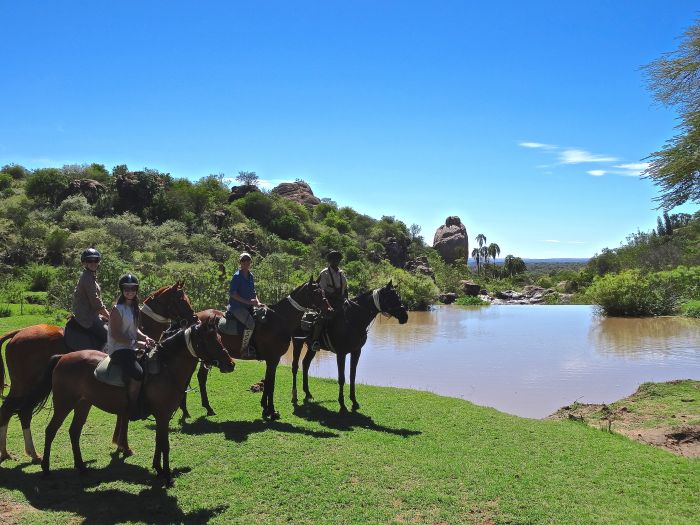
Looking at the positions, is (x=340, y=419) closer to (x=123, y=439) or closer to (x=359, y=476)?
(x=359, y=476)

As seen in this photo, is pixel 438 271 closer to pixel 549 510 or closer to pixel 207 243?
pixel 207 243

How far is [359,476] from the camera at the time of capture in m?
6.26

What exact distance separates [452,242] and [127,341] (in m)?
77.3

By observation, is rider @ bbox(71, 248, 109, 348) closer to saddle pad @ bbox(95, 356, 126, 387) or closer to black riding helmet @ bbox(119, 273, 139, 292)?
black riding helmet @ bbox(119, 273, 139, 292)

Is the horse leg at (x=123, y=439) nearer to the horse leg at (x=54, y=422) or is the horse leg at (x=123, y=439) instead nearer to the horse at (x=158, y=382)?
the horse at (x=158, y=382)

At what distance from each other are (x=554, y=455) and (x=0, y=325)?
17.8 metres

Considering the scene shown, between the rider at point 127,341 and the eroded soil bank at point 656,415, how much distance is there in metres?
8.19

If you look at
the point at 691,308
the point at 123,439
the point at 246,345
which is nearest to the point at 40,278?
the point at 246,345

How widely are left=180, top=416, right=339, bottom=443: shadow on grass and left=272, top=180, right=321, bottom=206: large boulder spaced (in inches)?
3155

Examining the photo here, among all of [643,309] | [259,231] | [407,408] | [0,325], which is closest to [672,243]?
[643,309]

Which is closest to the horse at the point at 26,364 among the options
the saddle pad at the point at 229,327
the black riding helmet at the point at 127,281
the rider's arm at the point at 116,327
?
the rider's arm at the point at 116,327

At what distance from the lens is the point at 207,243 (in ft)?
157

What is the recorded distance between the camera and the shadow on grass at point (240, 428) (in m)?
7.86

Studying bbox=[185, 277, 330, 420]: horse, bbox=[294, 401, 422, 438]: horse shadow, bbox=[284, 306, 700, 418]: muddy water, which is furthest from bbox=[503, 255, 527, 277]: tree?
bbox=[185, 277, 330, 420]: horse
